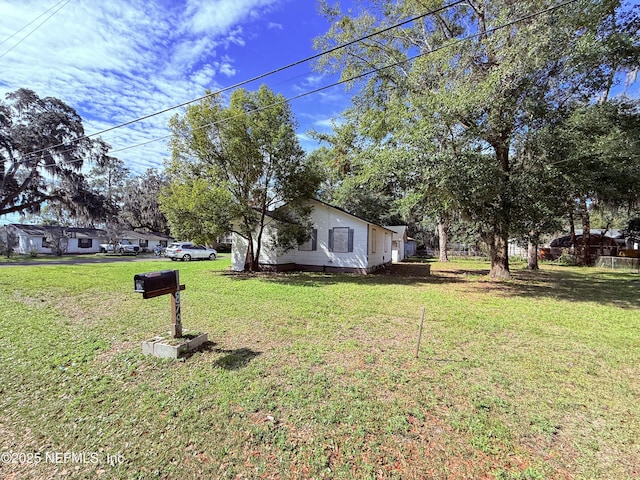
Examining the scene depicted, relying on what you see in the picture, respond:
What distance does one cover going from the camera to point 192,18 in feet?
21.4

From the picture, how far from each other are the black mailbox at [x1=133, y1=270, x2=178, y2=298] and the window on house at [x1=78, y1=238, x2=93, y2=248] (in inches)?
1364

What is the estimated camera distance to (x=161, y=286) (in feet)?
13.8

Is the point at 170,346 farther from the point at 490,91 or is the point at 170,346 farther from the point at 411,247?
the point at 411,247

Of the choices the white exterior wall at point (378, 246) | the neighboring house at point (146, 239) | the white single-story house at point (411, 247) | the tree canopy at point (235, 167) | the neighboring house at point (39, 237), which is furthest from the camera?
the neighboring house at point (146, 239)

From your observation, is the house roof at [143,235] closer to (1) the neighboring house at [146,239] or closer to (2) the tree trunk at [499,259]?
(1) the neighboring house at [146,239]

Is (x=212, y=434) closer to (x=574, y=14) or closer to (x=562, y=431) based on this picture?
(x=562, y=431)

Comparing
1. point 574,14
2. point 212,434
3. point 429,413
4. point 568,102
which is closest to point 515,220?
point 568,102

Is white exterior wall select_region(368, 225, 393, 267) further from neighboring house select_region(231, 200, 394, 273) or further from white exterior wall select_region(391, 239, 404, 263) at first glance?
white exterior wall select_region(391, 239, 404, 263)

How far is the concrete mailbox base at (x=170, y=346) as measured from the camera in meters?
4.10

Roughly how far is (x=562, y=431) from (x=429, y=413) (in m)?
1.14

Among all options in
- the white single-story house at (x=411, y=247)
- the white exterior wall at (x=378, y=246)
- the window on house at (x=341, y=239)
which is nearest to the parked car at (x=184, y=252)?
the window on house at (x=341, y=239)

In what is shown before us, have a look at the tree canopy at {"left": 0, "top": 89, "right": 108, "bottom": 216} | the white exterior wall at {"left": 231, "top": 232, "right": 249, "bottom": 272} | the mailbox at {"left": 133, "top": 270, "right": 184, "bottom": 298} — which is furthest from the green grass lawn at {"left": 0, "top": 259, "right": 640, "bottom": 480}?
the tree canopy at {"left": 0, "top": 89, "right": 108, "bottom": 216}

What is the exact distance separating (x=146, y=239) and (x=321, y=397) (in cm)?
3829

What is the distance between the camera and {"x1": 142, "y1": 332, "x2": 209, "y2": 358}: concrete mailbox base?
13.5 feet
